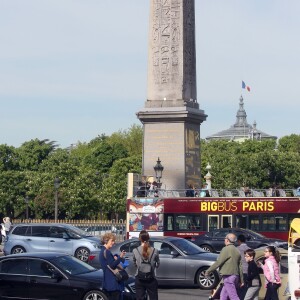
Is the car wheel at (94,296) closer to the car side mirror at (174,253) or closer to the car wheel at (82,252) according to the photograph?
the car side mirror at (174,253)

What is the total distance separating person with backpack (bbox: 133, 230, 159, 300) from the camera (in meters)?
18.0

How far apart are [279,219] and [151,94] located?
25.4 ft

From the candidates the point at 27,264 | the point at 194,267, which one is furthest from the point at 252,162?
the point at 27,264

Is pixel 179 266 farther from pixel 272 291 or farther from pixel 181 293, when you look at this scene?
pixel 272 291

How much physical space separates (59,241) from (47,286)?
14.9m

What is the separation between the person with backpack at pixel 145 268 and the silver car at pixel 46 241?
16303mm

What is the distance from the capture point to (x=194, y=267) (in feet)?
85.1

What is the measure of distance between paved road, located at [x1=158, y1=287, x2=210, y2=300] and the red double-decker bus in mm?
17026

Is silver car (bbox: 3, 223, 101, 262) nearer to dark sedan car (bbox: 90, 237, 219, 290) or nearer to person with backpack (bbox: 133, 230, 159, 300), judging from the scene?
dark sedan car (bbox: 90, 237, 219, 290)

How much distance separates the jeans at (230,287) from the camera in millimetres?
18344

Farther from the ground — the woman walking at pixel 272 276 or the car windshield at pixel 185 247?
the car windshield at pixel 185 247

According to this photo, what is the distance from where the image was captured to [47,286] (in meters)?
20.0

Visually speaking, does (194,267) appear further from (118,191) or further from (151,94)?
(118,191)

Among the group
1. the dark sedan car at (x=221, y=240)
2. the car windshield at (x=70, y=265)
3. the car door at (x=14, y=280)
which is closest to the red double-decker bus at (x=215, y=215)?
the dark sedan car at (x=221, y=240)
